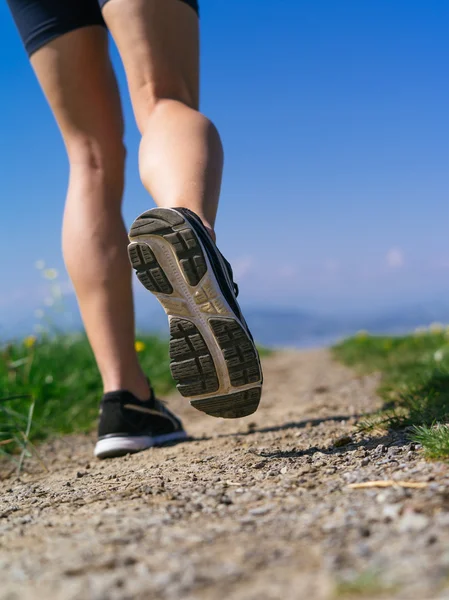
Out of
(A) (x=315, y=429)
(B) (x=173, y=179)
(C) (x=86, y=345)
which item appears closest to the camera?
(B) (x=173, y=179)

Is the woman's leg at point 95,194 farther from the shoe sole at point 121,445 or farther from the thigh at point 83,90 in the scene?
the shoe sole at point 121,445

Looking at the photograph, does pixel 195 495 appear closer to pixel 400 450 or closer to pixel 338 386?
pixel 400 450

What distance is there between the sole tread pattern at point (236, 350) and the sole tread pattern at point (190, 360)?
4 centimetres

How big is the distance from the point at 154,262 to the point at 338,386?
113 inches

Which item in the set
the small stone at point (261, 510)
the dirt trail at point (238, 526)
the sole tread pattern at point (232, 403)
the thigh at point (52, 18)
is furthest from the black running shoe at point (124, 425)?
the thigh at point (52, 18)

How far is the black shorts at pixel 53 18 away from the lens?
88.3 inches

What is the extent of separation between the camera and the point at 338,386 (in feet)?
14.2

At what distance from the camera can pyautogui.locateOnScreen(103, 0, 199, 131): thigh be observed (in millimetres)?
1950

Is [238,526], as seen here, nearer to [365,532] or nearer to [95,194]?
[365,532]

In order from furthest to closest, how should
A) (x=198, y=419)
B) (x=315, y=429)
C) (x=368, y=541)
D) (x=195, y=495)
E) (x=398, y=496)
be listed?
(x=198, y=419), (x=315, y=429), (x=195, y=495), (x=398, y=496), (x=368, y=541)

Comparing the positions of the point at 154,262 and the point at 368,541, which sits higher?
the point at 154,262

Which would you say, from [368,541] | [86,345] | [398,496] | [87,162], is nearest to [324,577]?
[368,541]

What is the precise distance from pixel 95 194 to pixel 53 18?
0.60 meters

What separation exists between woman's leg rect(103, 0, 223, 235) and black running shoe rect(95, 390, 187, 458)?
79 centimetres
